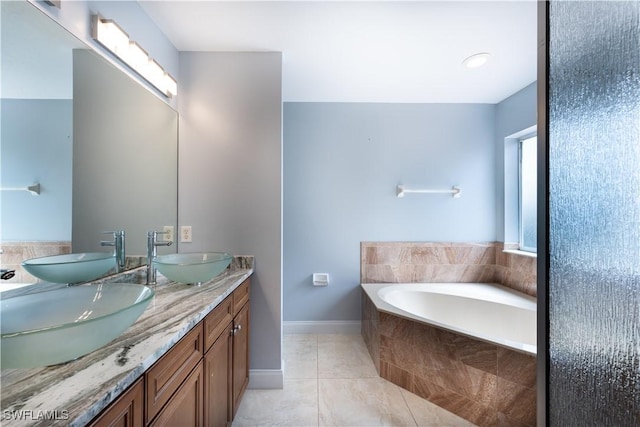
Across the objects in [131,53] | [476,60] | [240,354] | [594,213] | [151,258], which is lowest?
[240,354]

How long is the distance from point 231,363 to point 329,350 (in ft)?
3.91

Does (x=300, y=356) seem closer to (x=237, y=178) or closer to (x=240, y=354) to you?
(x=240, y=354)

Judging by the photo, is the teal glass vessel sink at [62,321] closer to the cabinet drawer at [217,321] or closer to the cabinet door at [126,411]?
the cabinet door at [126,411]

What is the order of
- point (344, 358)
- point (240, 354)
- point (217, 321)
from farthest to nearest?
point (344, 358) < point (240, 354) < point (217, 321)

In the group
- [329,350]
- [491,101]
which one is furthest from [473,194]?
[329,350]

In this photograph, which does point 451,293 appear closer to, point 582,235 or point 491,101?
point 491,101

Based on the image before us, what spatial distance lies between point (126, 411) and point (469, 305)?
2.65 m

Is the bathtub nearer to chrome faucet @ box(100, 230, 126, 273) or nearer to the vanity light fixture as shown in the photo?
chrome faucet @ box(100, 230, 126, 273)

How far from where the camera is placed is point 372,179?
2.83m

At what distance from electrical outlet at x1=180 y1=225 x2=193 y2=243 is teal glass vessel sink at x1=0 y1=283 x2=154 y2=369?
0.92m

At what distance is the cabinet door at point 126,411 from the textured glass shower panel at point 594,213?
0.97 m

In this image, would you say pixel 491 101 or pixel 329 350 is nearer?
pixel 329 350

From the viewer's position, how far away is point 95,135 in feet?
3.93

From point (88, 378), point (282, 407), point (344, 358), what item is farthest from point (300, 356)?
point (88, 378)
